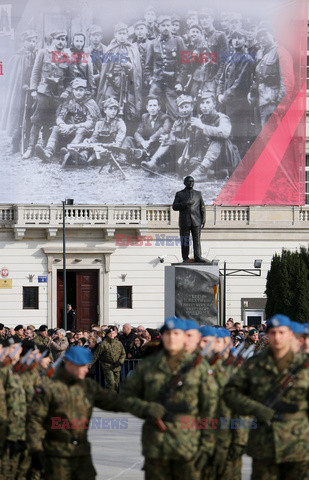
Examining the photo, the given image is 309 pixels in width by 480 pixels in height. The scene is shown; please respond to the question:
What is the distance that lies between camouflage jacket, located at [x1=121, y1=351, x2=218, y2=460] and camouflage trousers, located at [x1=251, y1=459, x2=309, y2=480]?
0.48 metres

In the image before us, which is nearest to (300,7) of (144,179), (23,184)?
(144,179)

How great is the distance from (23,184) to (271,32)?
11.3m

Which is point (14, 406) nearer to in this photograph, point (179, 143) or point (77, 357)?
point (77, 357)

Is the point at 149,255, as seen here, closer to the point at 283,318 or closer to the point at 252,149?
the point at 252,149

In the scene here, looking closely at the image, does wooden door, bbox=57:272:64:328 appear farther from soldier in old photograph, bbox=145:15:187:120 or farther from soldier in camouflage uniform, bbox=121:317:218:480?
soldier in camouflage uniform, bbox=121:317:218:480

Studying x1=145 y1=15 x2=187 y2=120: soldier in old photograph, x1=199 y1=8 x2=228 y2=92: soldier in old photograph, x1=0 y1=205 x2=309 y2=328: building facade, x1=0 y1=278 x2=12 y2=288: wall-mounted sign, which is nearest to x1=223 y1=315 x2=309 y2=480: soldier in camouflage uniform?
x1=0 y1=205 x2=309 y2=328: building facade

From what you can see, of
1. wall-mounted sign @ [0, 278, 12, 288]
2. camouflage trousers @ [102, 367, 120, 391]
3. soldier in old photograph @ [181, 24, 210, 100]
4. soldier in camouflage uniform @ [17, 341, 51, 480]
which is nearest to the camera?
soldier in camouflage uniform @ [17, 341, 51, 480]

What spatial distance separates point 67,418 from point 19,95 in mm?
35812

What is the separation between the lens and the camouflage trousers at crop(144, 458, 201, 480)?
901 cm

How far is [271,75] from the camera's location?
4553 cm

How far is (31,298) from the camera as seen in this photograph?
43.8 meters

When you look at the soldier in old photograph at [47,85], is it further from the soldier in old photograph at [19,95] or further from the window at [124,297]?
the window at [124,297]

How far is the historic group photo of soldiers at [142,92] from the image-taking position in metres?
44.5

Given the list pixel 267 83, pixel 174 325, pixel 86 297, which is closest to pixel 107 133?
pixel 86 297
